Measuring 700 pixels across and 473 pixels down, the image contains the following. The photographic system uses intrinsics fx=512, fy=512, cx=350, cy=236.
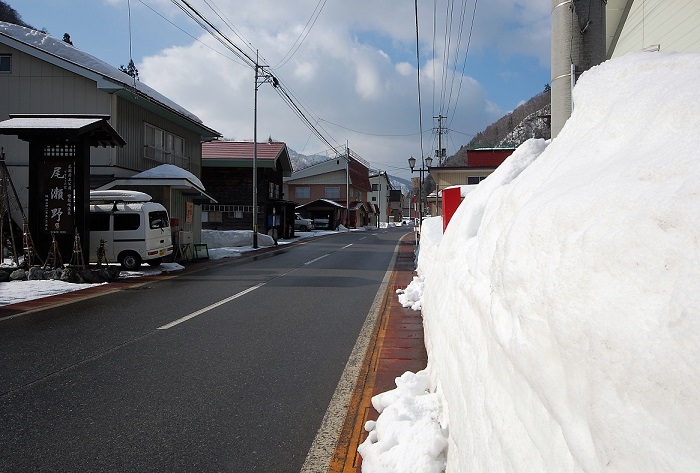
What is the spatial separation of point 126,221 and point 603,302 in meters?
15.0

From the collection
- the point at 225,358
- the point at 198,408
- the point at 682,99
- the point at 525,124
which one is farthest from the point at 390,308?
the point at 525,124

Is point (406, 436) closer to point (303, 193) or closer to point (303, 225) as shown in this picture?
point (303, 225)

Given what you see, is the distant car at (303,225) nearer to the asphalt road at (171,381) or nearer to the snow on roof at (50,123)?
the snow on roof at (50,123)

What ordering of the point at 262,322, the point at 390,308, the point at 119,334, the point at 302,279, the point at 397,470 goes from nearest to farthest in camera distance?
1. the point at 397,470
2. the point at 119,334
3. the point at 262,322
4. the point at 390,308
5. the point at 302,279

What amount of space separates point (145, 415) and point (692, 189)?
13.2 ft

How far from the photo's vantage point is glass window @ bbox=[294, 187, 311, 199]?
6431 centimetres

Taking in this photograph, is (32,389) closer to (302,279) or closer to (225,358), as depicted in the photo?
(225,358)

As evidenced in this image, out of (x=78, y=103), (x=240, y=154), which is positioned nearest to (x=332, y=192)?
(x=240, y=154)

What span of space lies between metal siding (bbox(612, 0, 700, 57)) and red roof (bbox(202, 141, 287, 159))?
2665 cm

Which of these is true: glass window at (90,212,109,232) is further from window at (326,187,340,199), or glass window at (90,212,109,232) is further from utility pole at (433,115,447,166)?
window at (326,187,340,199)

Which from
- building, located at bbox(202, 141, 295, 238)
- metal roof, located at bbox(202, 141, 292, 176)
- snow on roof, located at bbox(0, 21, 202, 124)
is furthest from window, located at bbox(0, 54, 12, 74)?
building, located at bbox(202, 141, 295, 238)

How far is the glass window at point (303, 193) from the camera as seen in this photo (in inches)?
2532

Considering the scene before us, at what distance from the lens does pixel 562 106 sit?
455 centimetres

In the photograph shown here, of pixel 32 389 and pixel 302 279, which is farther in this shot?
pixel 302 279
